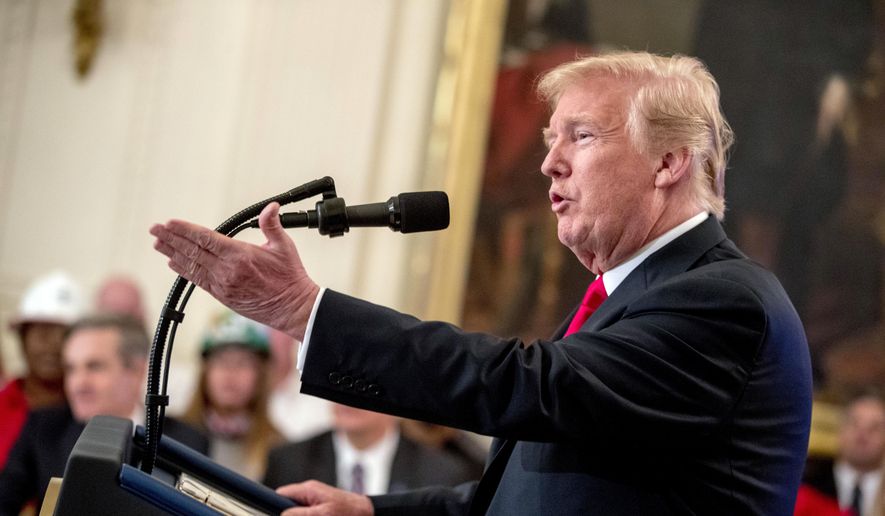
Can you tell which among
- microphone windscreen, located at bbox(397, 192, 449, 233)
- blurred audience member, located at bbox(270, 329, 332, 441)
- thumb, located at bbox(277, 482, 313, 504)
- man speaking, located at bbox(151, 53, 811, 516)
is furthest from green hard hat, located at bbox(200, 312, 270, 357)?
microphone windscreen, located at bbox(397, 192, 449, 233)

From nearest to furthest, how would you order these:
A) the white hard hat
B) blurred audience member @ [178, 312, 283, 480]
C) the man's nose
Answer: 1. the man's nose
2. blurred audience member @ [178, 312, 283, 480]
3. the white hard hat

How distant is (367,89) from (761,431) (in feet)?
18.5

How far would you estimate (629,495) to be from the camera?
197cm

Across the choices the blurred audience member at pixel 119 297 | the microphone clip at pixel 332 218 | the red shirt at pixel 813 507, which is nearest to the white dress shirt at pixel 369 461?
the red shirt at pixel 813 507

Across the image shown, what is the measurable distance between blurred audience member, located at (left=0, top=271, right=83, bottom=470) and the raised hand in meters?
2.92

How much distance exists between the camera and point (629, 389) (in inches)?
74.1

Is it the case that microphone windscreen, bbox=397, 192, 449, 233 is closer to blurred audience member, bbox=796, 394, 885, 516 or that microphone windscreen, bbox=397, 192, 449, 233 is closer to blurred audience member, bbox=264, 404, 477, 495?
blurred audience member, bbox=264, 404, 477, 495

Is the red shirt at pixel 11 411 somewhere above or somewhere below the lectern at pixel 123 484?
below

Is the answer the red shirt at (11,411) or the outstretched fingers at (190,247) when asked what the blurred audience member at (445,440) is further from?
the outstretched fingers at (190,247)

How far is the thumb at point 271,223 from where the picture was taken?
1.81 m

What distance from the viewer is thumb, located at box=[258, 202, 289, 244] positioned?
5.95ft

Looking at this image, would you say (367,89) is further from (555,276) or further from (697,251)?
(697,251)

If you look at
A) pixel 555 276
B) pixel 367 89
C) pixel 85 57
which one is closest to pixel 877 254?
pixel 555 276

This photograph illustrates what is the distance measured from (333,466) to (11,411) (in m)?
1.35
